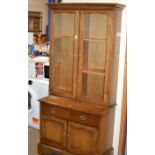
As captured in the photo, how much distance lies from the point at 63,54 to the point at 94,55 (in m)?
0.41

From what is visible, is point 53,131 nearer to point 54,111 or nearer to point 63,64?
point 54,111

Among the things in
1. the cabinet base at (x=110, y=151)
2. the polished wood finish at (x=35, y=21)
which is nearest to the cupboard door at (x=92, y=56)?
the cabinet base at (x=110, y=151)

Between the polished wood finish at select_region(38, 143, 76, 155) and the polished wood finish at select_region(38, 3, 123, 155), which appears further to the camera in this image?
the polished wood finish at select_region(38, 143, 76, 155)

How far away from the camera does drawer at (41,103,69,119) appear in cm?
287

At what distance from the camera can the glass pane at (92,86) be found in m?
2.81

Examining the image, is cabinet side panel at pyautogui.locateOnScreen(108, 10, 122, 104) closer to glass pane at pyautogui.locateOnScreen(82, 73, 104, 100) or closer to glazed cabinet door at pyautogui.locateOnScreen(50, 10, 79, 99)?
glass pane at pyautogui.locateOnScreen(82, 73, 104, 100)

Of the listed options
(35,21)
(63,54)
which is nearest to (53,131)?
(63,54)

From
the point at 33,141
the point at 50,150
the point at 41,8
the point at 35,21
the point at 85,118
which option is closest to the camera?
the point at 85,118

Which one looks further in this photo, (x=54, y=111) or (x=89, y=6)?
(x=54, y=111)

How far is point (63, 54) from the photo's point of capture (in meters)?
3.00

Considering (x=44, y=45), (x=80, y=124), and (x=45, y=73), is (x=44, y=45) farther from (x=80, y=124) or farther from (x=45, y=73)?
(x=80, y=124)

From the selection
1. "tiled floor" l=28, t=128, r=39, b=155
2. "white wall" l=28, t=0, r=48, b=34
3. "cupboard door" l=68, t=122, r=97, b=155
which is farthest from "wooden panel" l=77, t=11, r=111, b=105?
"white wall" l=28, t=0, r=48, b=34
